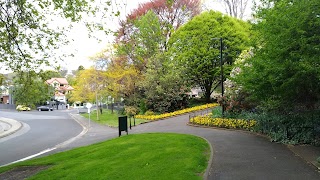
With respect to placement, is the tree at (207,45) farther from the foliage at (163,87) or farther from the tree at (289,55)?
the tree at (289,55)

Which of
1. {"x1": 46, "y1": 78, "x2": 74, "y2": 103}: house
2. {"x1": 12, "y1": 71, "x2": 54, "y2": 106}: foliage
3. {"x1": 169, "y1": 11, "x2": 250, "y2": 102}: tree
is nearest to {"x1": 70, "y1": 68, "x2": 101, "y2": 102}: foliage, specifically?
{"x1": 46, "y1": 78, "x2": 74, "y2": 103}: house

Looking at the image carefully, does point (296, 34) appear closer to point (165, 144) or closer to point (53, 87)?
point (165, 144)

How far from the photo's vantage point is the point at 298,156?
31.0ft

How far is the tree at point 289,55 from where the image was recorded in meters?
9.17

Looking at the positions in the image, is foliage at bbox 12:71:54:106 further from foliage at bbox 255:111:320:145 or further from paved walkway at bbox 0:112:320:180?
foliage at bbox 255:111:320:145

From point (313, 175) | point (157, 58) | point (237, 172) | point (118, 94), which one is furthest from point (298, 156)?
point (118, 94)

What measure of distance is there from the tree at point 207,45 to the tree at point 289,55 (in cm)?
2055

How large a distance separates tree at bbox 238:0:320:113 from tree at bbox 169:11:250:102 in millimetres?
20546

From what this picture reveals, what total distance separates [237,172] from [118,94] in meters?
27.9

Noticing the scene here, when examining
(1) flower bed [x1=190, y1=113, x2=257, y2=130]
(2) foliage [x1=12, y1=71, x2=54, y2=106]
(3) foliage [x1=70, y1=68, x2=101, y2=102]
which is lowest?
(1) flower bed [x1=190, y1=113, x2=257, y2=130]

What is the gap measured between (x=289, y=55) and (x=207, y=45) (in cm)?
2416

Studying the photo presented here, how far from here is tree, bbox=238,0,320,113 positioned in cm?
917

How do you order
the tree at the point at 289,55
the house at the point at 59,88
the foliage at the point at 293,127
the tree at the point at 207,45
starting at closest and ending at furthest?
the tree at the point at 289,55, the house at the point at 59,88, the foliage at the point at 293,127, the tree at the point at 207,45

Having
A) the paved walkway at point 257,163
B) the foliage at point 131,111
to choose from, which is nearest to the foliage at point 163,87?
the foliage at point 131,111
